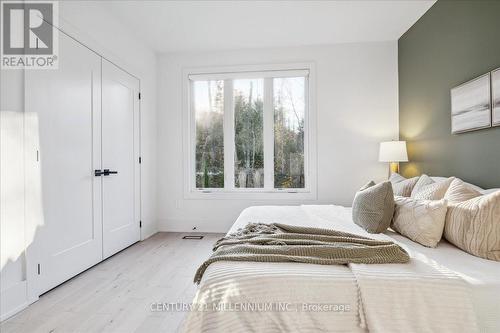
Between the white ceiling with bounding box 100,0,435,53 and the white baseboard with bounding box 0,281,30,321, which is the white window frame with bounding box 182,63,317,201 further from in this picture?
the white baseboard with bounding box 0,281,30,321

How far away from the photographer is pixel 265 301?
116cm

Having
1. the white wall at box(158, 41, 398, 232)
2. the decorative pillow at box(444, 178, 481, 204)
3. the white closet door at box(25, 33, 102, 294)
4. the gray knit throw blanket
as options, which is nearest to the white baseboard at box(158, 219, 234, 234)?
the white wall at box(158, 41, 398, 232)

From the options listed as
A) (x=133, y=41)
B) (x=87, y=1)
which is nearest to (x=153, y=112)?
(x=133, y=41)

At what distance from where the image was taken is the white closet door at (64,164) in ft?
6.88

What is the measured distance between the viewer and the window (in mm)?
4078

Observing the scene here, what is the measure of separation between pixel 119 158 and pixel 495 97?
3.69 meters

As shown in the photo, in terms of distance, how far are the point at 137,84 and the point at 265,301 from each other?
3.42 metres

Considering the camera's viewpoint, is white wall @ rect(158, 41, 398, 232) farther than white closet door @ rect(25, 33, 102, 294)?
Yes

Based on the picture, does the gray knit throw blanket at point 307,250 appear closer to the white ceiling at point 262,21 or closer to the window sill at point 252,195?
the window sill at point 252,195

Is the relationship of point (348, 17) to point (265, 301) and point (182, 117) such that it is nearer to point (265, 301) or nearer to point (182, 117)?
point (182, 117)

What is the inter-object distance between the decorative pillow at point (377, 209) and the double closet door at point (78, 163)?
2.52m

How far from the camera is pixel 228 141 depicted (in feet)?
13.7

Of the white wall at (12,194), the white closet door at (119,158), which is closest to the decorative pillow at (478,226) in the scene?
the white wall at (12,194)

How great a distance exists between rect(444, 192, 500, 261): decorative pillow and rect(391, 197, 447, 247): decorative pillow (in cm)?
7
